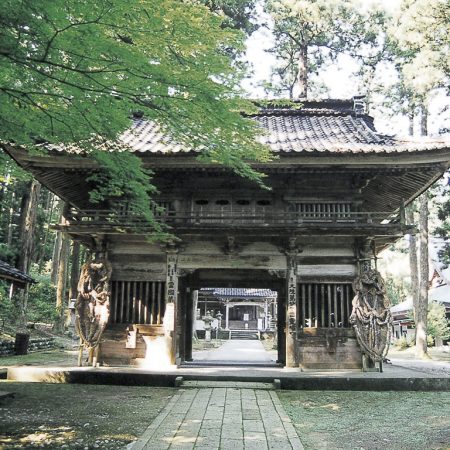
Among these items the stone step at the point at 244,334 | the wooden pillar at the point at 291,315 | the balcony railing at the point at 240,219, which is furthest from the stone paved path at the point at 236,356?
the stone step at the point at 244,334

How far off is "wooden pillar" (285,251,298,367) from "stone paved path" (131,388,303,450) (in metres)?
2.32

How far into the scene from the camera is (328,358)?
11609 mm

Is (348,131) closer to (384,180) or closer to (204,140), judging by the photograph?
(384,180)

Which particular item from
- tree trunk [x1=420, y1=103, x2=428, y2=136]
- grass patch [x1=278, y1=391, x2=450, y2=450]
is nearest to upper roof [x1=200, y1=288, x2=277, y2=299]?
tree trunk [x1=420, y1=103, x2=428, y2=136]

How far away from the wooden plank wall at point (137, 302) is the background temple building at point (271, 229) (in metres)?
0.03

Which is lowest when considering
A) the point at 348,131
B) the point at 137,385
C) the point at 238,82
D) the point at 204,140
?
the point at 137,385

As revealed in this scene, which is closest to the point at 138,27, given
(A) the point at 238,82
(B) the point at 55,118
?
(A) the point at 238,82

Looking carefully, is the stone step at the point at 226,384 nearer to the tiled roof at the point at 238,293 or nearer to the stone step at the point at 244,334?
the tiled roof at the point at 238,293

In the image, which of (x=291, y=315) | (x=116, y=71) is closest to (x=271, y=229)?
(x=291, y=315)

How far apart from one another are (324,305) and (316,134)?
5.39 metres

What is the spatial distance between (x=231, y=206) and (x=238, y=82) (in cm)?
723

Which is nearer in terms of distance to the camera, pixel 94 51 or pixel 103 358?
pixel 94 51

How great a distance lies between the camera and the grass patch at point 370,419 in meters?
6.20

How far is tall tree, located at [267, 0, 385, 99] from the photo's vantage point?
2200cm
